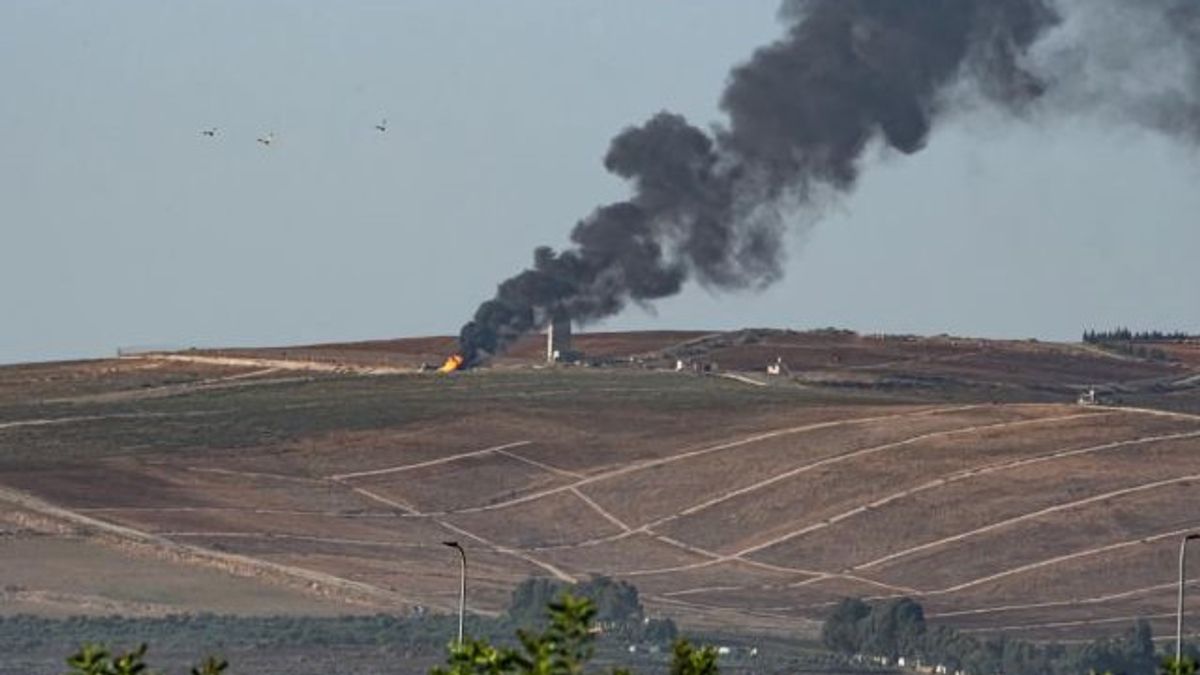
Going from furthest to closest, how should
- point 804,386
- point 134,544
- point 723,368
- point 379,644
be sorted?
point 723,368
point 804,386
point 134,544
point 379,644

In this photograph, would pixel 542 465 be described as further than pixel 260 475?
Yes

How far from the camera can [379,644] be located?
101 metres

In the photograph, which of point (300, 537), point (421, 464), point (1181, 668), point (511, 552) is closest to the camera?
point (1181, 668)

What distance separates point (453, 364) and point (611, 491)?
41177 mm

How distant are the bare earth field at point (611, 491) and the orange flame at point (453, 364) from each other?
2.86 meters

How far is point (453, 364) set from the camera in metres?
178

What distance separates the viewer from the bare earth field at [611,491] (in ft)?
383

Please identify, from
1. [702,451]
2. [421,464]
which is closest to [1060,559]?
[702,451]

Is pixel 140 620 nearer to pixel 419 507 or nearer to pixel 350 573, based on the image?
pixel 350 573

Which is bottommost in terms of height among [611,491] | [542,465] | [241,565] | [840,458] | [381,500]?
[241,565]

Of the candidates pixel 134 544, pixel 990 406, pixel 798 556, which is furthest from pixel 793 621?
pixel 990 406

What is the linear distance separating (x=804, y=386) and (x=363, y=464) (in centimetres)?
3082

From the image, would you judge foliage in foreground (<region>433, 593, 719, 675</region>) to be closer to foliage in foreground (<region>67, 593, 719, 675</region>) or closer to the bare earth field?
foliage in foreground (<region>67, 593, 719, 675</region>)

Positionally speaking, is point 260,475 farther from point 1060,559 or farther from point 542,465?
point 1060,559
